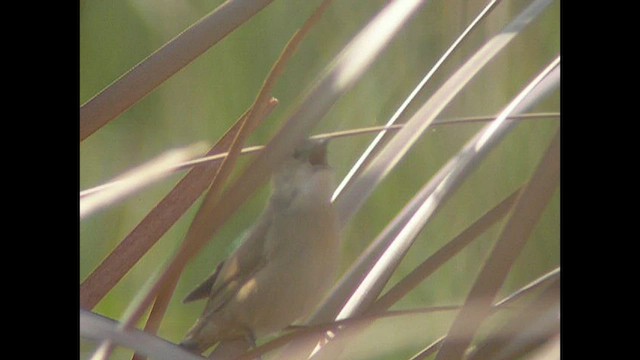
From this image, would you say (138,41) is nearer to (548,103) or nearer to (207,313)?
(207,313)

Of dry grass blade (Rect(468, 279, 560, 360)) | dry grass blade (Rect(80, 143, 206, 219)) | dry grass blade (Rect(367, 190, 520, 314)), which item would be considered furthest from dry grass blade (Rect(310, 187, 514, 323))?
dry grass blade (Rect(80, 143, 206, 219))

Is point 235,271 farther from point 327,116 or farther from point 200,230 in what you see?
point 327,116

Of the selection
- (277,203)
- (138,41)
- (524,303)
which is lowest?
(524,303)

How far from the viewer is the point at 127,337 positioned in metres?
0.86

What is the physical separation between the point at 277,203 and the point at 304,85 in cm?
13

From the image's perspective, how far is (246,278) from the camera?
3.03ft

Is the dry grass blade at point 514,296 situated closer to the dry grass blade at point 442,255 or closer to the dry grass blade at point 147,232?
the dry grass blade at point 442,255

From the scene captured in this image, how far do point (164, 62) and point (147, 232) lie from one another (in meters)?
Answer: 0.18

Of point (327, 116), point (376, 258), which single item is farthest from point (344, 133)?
point (376, 258)

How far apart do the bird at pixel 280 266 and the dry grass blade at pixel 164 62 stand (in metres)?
0.15

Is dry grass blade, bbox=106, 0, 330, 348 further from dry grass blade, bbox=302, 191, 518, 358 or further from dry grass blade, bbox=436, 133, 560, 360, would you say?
dry grass blade, bbox=436, 133, 560, 360

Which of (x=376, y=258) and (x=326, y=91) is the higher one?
(x=326, y=91)

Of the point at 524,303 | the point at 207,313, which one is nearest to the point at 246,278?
the point at 207,313

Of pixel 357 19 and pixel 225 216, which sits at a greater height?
pixel 357 19
